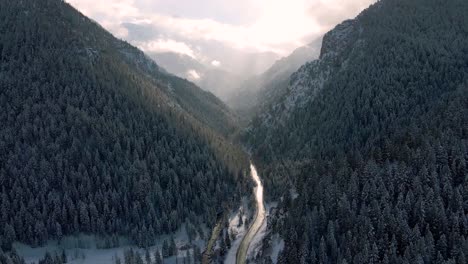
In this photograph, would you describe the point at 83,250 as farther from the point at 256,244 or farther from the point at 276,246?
the point at 276,246

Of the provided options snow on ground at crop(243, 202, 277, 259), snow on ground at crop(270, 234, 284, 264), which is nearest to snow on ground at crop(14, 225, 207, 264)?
snow on ground at crop(243, 202, 277, 259)

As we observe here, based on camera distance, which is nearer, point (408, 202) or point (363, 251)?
point (363, 251)

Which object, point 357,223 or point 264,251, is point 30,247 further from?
point 357,223

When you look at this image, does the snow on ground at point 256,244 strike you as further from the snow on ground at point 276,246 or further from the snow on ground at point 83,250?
the snow on ground at point 83,250

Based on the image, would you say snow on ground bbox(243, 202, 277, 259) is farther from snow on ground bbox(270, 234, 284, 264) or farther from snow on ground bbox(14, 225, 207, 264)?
snow on ground bbox(14, 225, 207, 264)

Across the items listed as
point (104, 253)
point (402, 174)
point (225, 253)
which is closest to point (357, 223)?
point (402, 174)

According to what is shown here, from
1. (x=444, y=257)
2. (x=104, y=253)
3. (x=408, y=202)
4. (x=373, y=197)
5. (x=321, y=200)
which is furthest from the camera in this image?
(x=104, y=253)

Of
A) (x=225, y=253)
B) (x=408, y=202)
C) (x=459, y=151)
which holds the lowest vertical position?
(x=225, y=253)

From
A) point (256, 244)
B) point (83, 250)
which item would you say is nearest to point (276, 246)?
point (256, 244)
